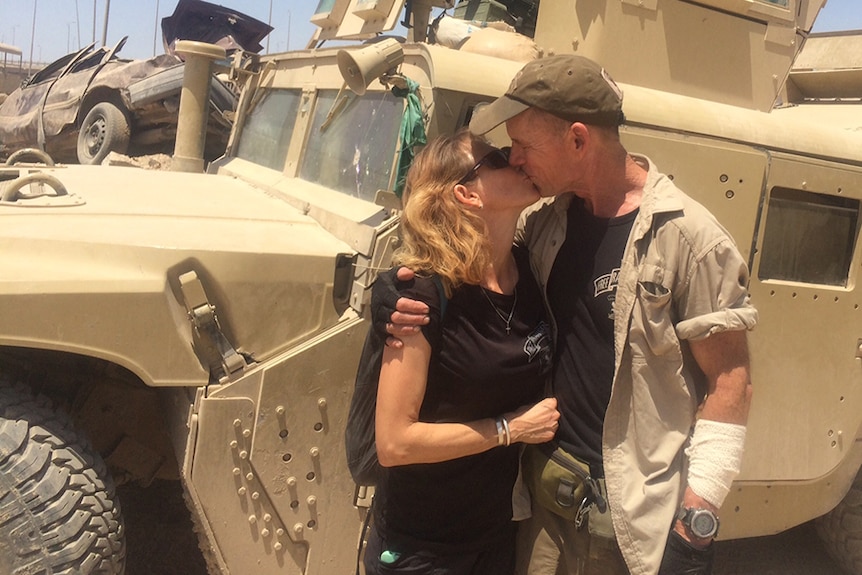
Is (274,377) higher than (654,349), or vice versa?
(654,349)

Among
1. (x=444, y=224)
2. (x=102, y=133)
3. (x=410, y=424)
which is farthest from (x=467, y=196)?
(x=102, y=133)

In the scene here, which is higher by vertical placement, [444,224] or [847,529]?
[444,224]

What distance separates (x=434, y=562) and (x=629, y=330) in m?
0.68

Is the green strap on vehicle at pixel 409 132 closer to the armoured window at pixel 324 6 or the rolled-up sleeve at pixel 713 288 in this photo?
the rolled-up sleeve at pixel 713 288

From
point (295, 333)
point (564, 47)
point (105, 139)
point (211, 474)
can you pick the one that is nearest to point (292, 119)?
point (564, 47)

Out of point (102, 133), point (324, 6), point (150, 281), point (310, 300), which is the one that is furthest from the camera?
point (102, 133)

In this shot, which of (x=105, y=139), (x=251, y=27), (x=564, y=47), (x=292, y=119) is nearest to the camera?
(x=564, y=47)

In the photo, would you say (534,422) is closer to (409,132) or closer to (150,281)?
(409,132)

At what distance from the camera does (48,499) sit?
7.39ft

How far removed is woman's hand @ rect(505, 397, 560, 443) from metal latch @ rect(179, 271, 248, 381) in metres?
0.82

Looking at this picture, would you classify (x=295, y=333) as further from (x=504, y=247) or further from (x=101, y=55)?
(x=101, y=55)

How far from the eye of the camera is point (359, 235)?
2.48 m

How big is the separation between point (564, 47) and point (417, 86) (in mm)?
1050

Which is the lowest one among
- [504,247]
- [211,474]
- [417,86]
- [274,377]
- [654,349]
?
[211,474]
